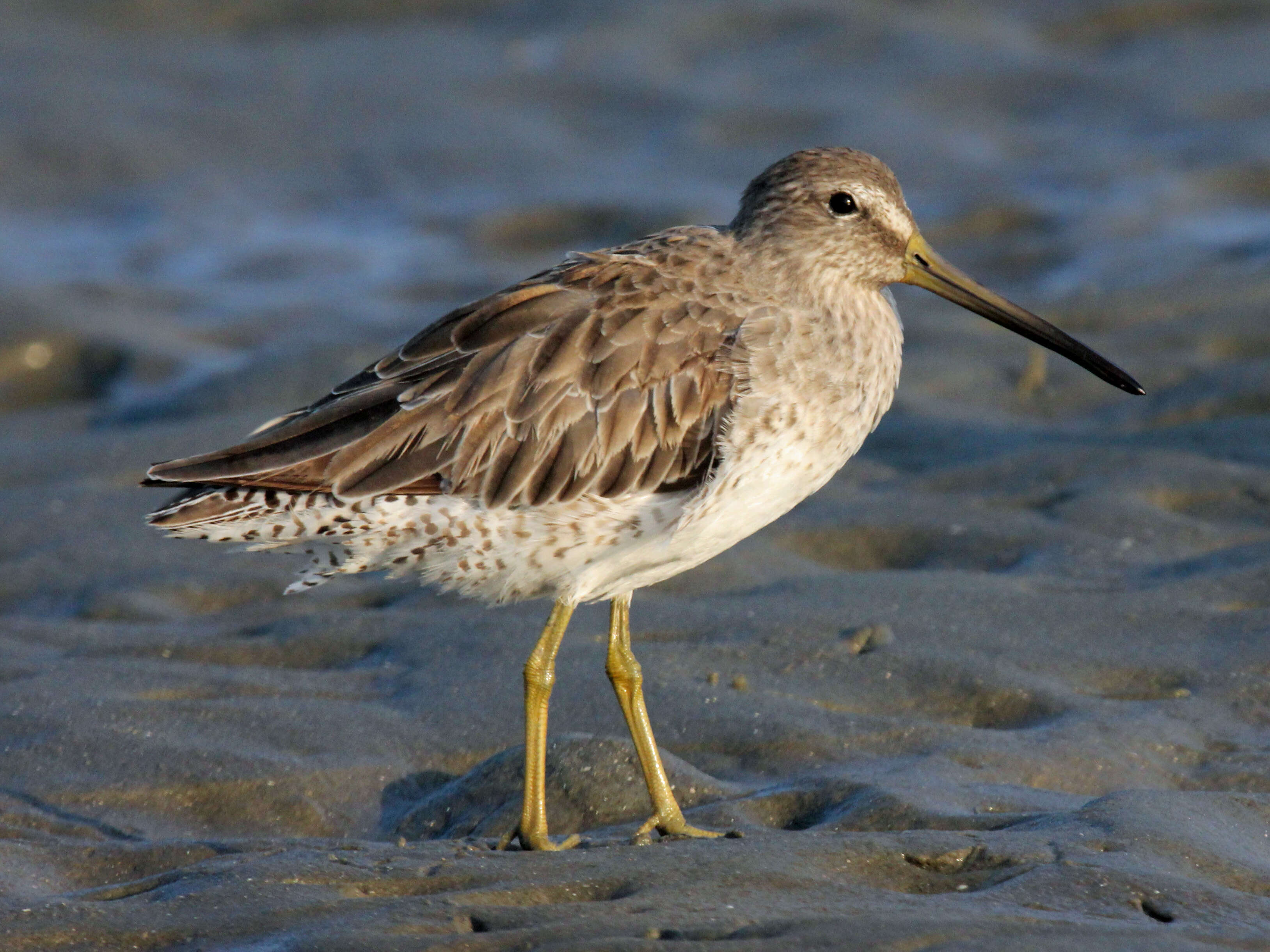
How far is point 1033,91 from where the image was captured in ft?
45.2

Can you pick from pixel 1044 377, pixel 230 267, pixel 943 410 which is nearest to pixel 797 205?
pixel 943 410

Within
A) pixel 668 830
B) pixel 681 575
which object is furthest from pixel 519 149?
pixel 668 830

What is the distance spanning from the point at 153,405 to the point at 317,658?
3437 millimetres

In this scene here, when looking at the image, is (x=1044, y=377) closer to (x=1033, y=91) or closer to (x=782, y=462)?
(x=782, y=462)

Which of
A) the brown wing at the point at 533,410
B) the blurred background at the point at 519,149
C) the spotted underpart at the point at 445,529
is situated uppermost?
the blurred background at the point at 519,149

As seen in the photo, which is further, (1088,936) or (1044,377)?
(1044,377)

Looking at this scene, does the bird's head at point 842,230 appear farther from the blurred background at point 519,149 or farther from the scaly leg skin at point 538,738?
the blurred background at point 519,149

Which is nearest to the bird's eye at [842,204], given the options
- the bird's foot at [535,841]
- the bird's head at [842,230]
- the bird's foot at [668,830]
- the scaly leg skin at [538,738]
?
the bird's head at [842,230]

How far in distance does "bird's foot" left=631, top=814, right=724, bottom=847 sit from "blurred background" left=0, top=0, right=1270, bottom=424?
197 inches

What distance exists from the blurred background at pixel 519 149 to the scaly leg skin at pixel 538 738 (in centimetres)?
451

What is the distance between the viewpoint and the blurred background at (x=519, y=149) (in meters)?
10.2

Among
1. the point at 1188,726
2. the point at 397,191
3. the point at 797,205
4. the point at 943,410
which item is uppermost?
the point at 397,191

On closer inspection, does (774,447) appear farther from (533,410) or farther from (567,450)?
(533,410)

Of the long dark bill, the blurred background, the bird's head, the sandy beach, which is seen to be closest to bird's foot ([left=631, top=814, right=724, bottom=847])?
the sandy beach
